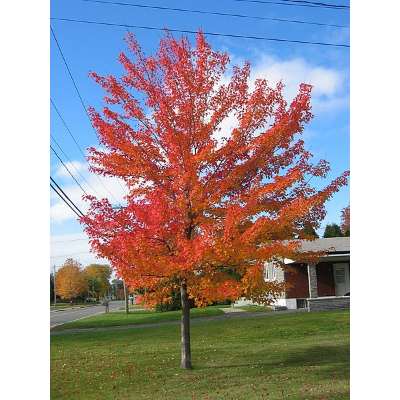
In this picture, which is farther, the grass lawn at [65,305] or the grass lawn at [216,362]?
the grass lawn at [65,305]

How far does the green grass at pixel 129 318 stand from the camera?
9293 mm

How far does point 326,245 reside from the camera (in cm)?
1023

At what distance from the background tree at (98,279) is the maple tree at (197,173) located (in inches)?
20.2

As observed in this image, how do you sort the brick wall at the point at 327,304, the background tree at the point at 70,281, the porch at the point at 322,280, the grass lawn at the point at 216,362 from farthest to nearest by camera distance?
1. the porch at the point at 322,280
2. the brick wall at the point at 327,304
3. the background tree at the point at 70,281
4. the grass lawn at the point at 216,362

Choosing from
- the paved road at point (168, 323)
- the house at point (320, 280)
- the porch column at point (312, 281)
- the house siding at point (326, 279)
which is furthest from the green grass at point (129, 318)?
the house siding at point (326, 279)

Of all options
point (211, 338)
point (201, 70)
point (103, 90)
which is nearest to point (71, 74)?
point (103, 90)

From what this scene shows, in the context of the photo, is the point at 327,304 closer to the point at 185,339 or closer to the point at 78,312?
the point at 78,312

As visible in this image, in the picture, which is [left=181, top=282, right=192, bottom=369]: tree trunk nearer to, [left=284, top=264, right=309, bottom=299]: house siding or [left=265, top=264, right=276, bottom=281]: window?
[left=265, top=264, right=276, bottom=281]: window

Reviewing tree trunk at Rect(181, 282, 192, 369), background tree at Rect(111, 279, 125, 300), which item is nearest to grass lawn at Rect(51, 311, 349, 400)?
tree trunk at Rect(181, 282, 192, 369)

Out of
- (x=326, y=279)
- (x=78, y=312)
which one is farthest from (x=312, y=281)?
(x=78, y=312)

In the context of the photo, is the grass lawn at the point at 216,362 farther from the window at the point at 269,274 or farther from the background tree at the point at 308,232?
the background tree at the point at 308,232
